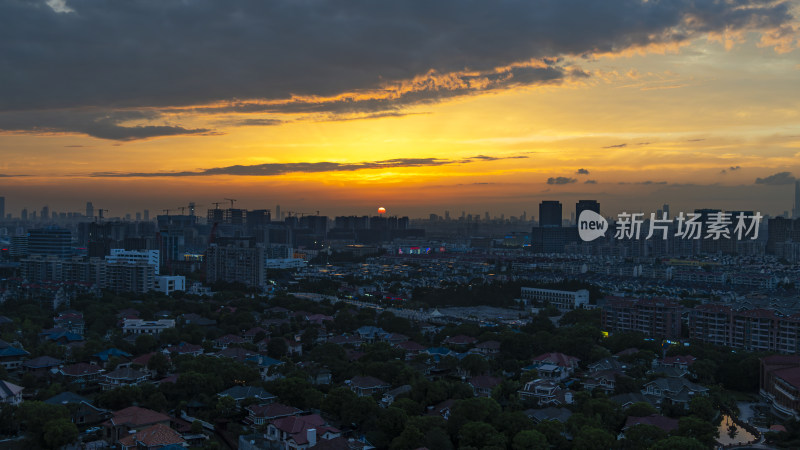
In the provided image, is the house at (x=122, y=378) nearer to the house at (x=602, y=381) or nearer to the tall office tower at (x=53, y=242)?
the house at (x=602, y=381)

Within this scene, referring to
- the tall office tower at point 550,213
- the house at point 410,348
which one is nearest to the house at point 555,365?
the house at point 410,348

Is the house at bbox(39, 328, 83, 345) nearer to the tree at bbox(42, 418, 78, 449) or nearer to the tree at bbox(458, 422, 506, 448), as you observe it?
the tree at bbox(42, 418, 78, 449)

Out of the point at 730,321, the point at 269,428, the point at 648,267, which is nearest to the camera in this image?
the point at 269,428

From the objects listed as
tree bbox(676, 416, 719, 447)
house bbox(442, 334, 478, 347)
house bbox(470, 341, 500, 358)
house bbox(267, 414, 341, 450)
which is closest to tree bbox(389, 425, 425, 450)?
house bbox(267, 414, 341, 450)

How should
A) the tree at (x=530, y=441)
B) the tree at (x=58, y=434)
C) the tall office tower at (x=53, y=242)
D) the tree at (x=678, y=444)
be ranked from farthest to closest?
1. the tall office tower at (x=53, y=242)
2. the tree at (x=58, y=434)
3. the tree at (x=530, y=441)
4. the tree at (x=678, y=444)

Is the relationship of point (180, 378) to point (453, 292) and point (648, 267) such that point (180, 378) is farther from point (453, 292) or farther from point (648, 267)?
point (648, 267)

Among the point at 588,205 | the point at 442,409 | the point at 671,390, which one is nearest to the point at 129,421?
the point at 442,409

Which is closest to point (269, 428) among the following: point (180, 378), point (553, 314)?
point (180, 378)
